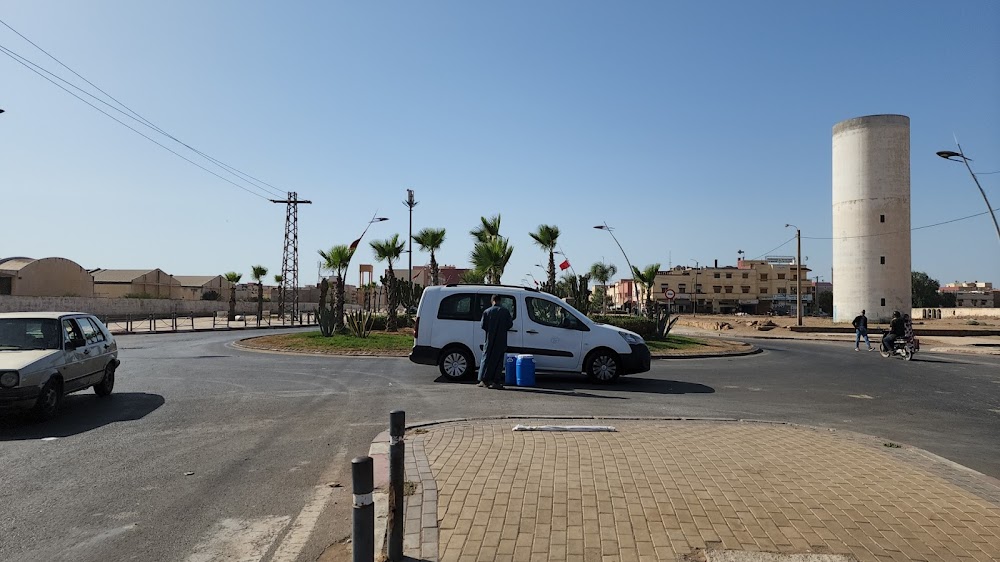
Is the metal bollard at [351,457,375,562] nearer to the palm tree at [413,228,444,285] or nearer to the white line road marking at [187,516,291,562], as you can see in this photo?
the white line road marking at [187,516,291,562]

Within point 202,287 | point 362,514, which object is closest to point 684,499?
point 362,514

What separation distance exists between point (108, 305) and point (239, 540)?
165 feet

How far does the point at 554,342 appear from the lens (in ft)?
41.8

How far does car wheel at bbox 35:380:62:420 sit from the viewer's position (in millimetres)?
8094

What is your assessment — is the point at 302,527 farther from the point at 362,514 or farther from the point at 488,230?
the point at 488,230

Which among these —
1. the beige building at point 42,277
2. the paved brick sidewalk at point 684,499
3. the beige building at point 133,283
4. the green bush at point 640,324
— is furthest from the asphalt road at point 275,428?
the beige building at point 133,283

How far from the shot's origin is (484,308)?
42.9ft

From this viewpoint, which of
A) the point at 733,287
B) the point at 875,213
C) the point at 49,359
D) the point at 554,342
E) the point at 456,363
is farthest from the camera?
the point at 733,287

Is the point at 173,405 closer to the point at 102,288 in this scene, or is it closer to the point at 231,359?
the point at 231,359

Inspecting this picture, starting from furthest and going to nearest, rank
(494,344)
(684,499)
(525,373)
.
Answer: (525,373), (494,344), (684,499)

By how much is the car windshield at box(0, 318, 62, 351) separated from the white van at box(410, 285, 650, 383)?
6.06 meters

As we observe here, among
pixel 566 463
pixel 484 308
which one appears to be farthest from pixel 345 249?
pixel 566 463

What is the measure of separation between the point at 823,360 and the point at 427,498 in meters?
A: 18.5

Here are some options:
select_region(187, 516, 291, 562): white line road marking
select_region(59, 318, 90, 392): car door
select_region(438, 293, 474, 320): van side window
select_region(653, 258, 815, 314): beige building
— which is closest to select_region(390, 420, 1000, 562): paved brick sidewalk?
select_region(187, 516, 291, 562): white line road marking
